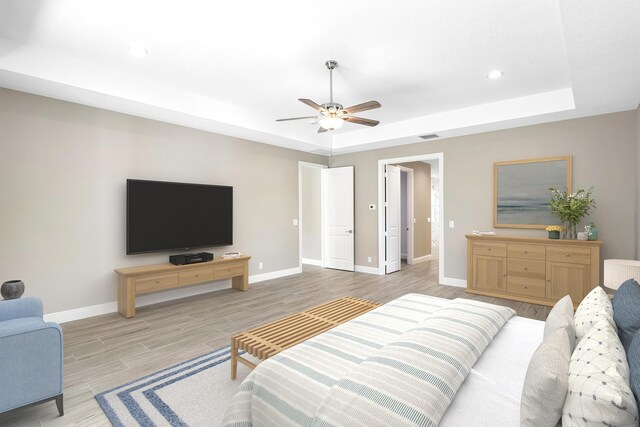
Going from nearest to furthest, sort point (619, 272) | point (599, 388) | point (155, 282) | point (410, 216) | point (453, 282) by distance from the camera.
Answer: point (599, 388), point (619, 272), point (155, 282), point (453, 282), point (410, 216)

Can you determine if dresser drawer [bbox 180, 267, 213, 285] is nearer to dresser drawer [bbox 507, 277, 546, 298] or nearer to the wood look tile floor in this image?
the wood look tile floor

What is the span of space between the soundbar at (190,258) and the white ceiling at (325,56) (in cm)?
194

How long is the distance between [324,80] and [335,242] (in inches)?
161

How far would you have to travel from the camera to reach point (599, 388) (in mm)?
1000

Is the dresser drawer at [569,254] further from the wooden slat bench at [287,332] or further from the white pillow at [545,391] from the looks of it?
the white pillow at [545,391]

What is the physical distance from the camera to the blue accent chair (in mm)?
1820

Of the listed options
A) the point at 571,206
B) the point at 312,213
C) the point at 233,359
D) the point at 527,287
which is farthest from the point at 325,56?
the point at 312,213

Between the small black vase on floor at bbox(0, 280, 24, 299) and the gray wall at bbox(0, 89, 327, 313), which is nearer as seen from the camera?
the small black vase on floor at bbox(0, 280, 24, 299)

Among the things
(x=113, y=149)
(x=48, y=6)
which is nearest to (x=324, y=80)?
(x=48, y=6)

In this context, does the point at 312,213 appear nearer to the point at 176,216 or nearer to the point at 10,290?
the point at 176,216

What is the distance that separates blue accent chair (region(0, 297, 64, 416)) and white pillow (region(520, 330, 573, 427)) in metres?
2.53

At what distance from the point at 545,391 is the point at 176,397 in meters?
2.24

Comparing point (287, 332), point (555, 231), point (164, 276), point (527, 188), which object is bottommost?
point (287, 332)

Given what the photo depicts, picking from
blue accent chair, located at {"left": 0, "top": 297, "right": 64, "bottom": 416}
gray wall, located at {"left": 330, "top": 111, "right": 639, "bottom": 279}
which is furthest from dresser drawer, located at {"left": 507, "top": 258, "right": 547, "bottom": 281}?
blue accent chair, located at {"left": 0, "top": 297, "right": 64, "bottom": 416}
